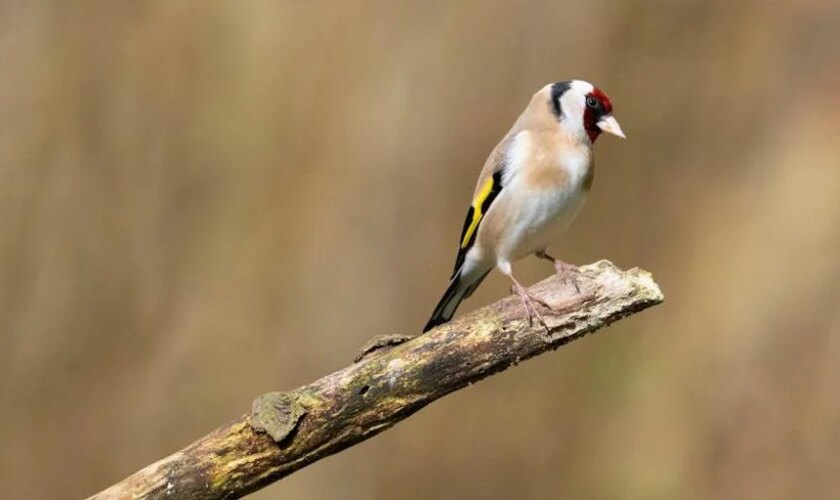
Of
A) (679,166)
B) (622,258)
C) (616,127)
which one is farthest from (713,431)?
(616,127)

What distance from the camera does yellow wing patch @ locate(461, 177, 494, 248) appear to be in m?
2.43

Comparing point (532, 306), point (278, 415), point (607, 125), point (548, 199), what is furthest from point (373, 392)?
point (607, 125)

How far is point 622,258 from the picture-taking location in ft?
11.6

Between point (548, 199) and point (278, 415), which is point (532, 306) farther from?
point (278, 415)

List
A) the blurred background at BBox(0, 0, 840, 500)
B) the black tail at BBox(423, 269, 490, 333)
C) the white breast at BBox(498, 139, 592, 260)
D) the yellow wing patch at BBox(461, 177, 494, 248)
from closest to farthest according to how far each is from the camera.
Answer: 1. the white breast at BBox(498, 139, 592, 260)
2. the yellow wing patch at BBox(461, 177, 494, 248)
3. the black tail at BBox(423, 269, 490, 333)
4. the blurred background at BBox(0, 0, 840, 500)

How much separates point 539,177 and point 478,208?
226 millimetres

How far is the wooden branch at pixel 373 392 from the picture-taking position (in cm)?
188

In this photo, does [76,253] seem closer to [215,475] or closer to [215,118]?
[215,118]

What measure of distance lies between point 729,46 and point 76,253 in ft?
8.80

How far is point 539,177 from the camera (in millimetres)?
2293

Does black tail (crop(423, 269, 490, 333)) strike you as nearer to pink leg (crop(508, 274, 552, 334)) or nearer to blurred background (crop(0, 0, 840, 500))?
pink leg (crop(508, 274, 552, 334))

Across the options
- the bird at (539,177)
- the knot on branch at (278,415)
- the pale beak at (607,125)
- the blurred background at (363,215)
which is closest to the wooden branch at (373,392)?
the knot on branch at (278,415)

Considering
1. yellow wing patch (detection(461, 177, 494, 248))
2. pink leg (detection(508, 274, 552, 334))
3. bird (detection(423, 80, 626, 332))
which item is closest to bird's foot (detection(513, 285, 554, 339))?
pink leg (detection(508, 274, 552, 334))

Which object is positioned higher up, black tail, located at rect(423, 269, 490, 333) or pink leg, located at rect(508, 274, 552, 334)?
black tail, located at rect(423, 269, 490, 333)
